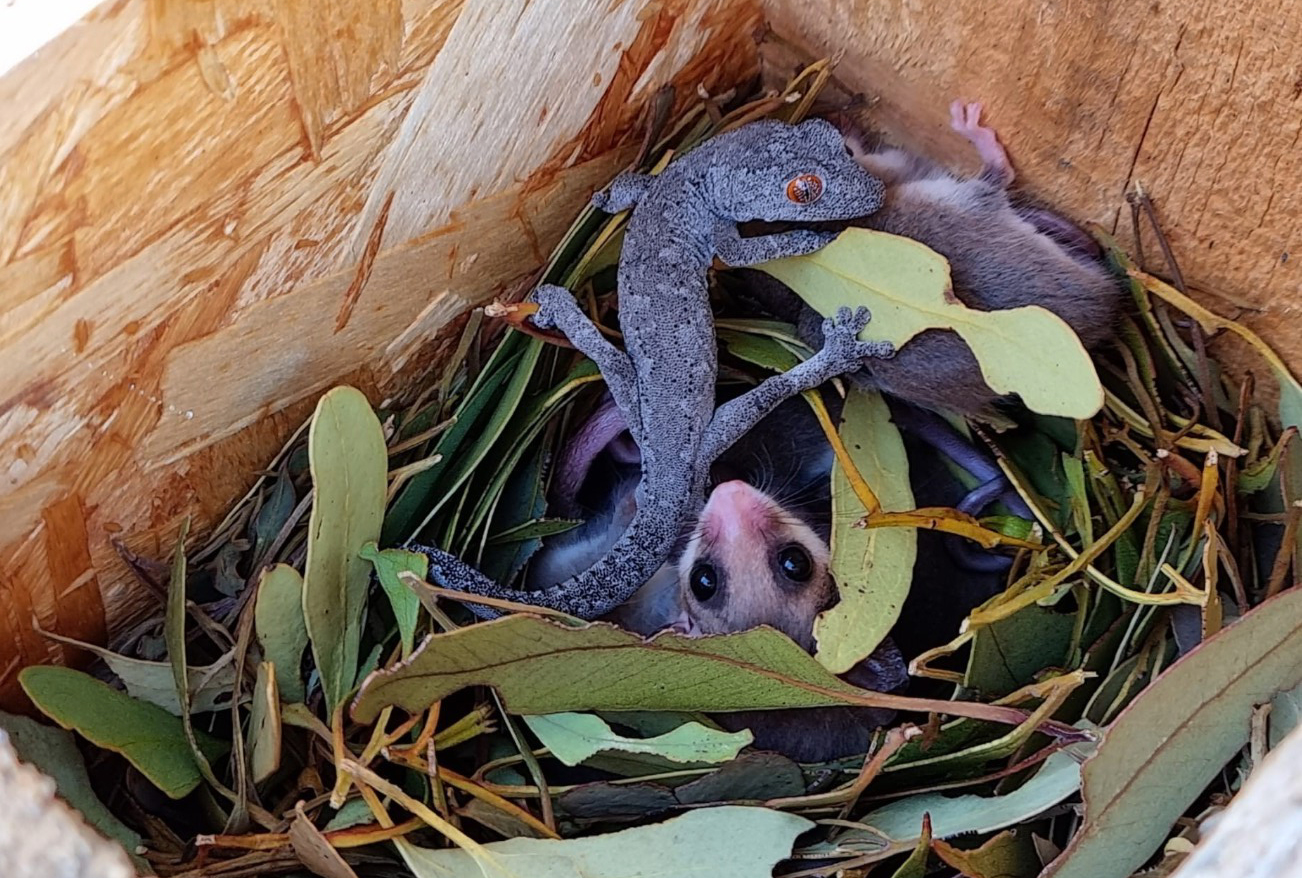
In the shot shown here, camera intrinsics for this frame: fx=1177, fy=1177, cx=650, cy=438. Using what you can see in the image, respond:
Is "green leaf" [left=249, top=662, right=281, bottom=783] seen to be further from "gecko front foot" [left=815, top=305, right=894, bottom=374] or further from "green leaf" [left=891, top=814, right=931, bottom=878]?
"gecko front foot" [left=815, top=305, right=894, bottom=374]

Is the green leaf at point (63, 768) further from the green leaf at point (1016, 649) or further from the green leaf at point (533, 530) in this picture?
the green leaf at point (1016, 649)

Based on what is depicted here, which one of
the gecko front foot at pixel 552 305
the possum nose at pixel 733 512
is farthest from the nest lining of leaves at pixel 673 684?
the possum nose at pixel 733 512

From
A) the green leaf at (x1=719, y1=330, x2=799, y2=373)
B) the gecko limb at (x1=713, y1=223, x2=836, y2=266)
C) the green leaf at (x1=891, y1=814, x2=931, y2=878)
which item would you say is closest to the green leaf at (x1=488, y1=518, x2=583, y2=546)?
the green leaf at (x1=719, y1=330, x2=799, y2=373)

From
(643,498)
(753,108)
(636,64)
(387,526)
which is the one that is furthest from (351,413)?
(753,108)

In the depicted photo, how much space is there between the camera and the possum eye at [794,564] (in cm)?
218

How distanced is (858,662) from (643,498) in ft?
1.81

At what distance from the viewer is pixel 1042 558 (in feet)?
6.45

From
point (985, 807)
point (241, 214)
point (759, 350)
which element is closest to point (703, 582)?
point (759, 350)

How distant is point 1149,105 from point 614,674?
1.17m

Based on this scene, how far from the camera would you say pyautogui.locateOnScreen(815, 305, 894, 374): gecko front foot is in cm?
207

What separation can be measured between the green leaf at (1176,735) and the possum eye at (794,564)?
0.76m

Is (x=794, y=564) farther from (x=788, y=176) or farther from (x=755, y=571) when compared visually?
(x=788, y=176)

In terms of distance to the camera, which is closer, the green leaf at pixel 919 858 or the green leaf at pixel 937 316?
the green leaf at pixel 919 858

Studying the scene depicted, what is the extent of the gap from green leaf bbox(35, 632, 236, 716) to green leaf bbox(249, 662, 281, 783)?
0.08 meters
